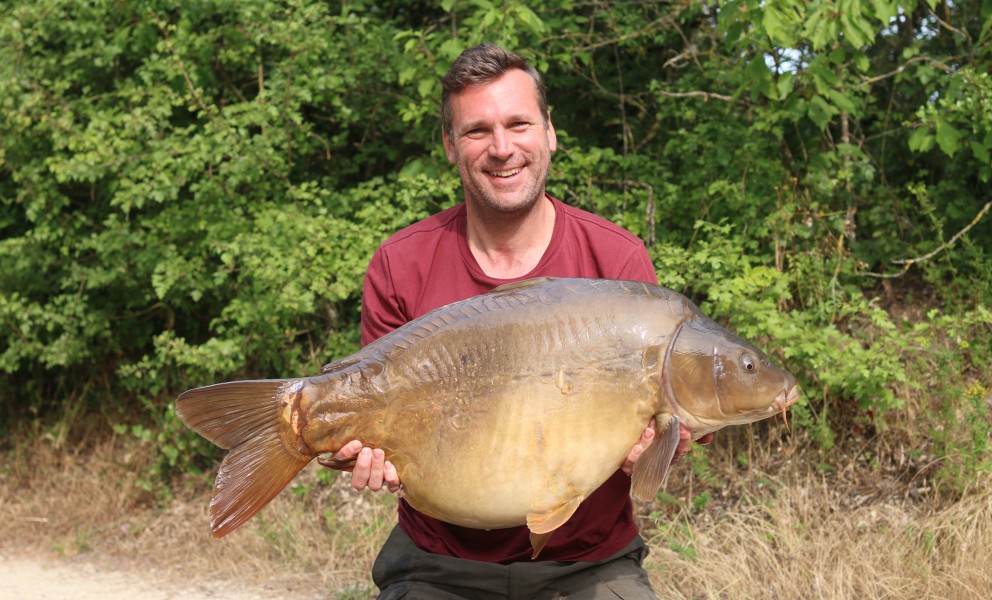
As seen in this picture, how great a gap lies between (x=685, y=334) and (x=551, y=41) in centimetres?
428

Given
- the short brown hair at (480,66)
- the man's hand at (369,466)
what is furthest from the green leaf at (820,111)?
the man's hand at (369,466)

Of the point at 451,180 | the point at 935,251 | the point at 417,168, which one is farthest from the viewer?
the point at 417,168

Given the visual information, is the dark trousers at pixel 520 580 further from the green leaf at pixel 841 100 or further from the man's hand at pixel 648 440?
the green leaf at pixel 841 100

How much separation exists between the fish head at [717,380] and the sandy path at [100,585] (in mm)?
3251

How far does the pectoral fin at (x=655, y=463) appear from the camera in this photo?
2.35m

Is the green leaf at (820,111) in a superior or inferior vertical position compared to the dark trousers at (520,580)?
superior

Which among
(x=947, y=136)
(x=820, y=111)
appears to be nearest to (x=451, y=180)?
(x=820, y=111)

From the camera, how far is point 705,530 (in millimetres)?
4848

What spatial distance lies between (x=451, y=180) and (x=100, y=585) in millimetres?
2985

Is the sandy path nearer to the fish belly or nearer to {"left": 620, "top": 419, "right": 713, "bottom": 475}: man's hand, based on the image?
the fish belly

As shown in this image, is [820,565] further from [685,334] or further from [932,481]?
[685,334]

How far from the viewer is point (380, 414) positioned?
2.48 metres

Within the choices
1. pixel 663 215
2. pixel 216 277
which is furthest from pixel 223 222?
pixel 663 215

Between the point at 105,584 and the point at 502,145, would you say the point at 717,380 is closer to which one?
the point at 502,145
